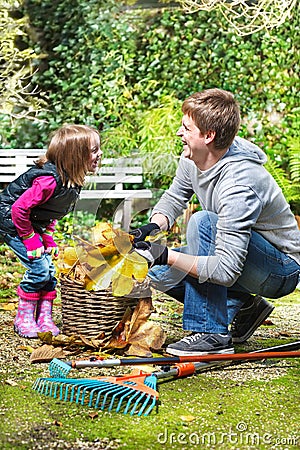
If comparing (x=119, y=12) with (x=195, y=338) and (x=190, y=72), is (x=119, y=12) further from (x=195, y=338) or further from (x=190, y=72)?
(x=195, y=338)

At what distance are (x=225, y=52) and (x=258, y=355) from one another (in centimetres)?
461

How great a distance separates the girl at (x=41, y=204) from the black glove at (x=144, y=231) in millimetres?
422

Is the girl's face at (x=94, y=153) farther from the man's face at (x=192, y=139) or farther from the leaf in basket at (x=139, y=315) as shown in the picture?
the leaf in basket at (x=139, y=315)

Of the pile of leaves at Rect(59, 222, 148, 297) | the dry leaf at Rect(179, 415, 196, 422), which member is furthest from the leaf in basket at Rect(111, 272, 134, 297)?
the dry leaf at Rect(179, 415, 196, 422)

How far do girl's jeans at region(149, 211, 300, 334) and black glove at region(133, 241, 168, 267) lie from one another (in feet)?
0.47

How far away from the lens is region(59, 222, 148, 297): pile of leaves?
2832 millimetres

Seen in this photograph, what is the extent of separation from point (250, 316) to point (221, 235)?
1.99 ft

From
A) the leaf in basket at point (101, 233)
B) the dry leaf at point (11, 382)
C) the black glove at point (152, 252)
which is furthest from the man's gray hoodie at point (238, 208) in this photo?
the dry leaf at point (11, 382)

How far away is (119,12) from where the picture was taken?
271 inches

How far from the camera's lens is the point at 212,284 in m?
2.84

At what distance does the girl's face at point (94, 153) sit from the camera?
319 centimetres

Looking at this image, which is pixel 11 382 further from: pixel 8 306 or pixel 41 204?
pixel 8 306

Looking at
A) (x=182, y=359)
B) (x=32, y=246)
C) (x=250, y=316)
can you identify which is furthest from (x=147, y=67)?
(x=182, y=359)

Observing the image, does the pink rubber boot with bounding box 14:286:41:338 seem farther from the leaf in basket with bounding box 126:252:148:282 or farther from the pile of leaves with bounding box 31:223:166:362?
the leaf in basket with bounding box 126:252:148:282
